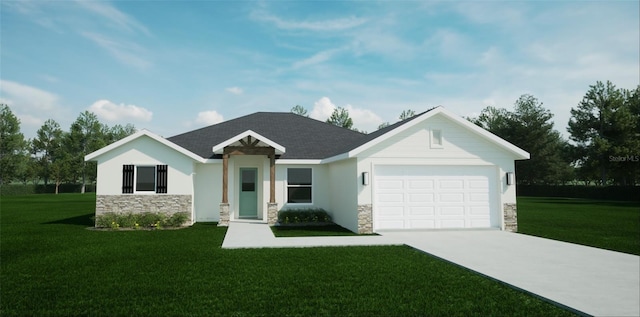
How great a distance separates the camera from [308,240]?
452 inches

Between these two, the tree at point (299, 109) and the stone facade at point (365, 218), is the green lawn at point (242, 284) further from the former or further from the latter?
the tree at point (299, 109)

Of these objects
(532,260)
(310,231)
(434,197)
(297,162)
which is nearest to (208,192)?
(297,162)

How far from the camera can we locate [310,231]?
46.0 feet

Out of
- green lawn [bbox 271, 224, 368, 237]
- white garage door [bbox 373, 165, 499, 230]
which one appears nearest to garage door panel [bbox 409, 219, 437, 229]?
white garage door [bbox 373, 165, 499, 230]

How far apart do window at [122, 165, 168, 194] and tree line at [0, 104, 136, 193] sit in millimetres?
51341

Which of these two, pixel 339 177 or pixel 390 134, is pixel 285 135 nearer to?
pixel 339 177

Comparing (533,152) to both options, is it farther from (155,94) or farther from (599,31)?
(155,94)

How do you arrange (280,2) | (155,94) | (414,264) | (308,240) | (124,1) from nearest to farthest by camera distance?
(414,264), (308,240), (124,1), (280,2), (155,94)

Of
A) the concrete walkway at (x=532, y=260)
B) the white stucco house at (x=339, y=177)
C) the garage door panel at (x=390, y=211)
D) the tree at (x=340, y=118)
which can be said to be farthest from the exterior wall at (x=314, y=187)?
the tree at (x=340, y=118)

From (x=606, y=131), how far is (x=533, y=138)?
10.00 metres

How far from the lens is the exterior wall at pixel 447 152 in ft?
46.2

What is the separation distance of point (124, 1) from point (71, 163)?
57.6m

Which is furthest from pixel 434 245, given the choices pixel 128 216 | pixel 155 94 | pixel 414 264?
pixel 155 94

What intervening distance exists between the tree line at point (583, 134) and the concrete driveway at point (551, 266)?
39.2 metres
